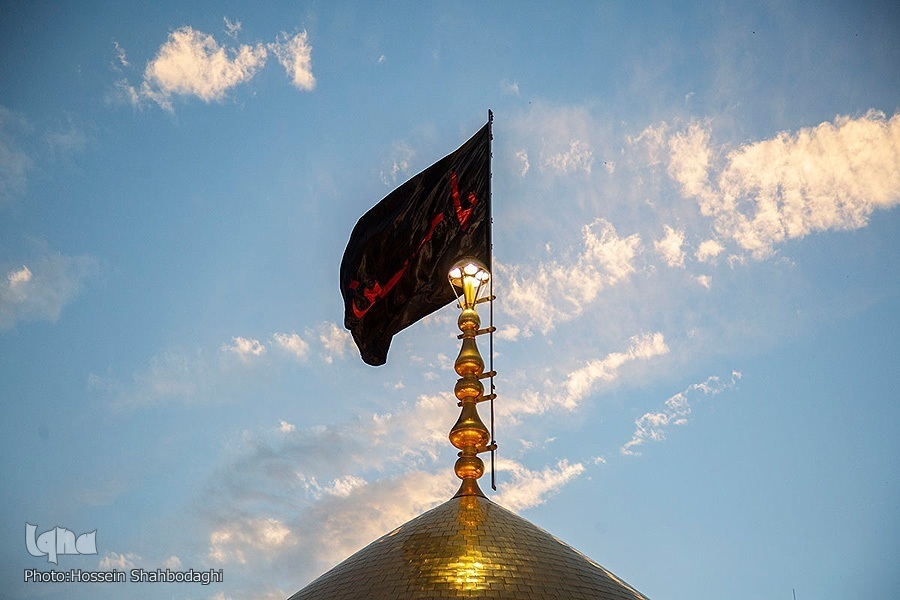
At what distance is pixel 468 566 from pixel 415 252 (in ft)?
18.9

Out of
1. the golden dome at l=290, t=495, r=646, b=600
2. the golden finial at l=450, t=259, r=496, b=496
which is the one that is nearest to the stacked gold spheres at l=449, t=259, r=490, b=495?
the golden finial at l=450, t=259, r=496, b=496

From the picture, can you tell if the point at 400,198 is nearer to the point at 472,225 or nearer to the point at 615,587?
the point at 472,225

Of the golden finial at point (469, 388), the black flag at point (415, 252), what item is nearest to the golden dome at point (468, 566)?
the golden finial at point (469, 388)

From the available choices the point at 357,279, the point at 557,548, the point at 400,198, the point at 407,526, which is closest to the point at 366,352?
the point at 357,279

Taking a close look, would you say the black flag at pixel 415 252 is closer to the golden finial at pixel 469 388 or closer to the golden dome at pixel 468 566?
the golden finial at pixel 469 388

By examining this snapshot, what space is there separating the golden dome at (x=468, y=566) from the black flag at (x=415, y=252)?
3764mm

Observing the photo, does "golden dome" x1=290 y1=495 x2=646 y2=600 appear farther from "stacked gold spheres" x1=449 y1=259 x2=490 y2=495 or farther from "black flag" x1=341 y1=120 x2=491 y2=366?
"black flag" x1=341 y1=120 x2=491 y2=366

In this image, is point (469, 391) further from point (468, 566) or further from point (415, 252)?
point (468, 566)

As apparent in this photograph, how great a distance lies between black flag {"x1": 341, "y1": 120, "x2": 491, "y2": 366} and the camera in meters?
15.1

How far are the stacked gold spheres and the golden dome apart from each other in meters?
0.78

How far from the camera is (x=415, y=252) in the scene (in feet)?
49.6

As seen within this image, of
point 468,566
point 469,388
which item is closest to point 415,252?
point 469,388

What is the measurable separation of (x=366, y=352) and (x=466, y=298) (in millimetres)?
1826

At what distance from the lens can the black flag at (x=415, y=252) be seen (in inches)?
593
